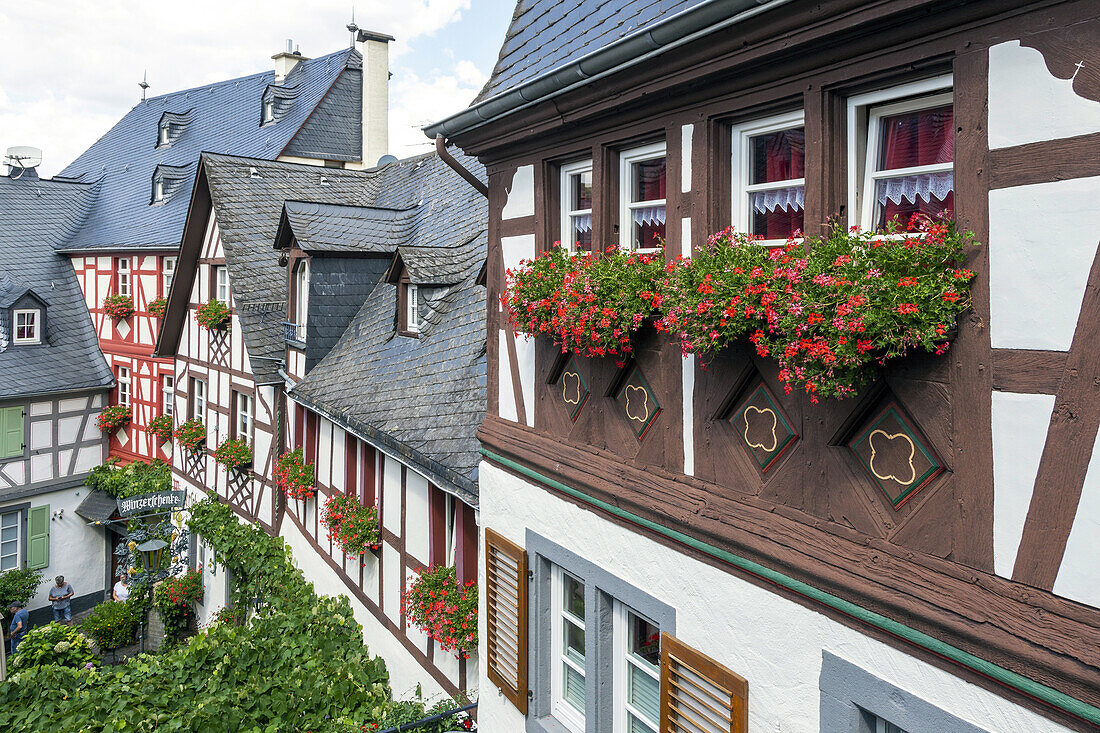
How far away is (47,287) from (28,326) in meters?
1.96

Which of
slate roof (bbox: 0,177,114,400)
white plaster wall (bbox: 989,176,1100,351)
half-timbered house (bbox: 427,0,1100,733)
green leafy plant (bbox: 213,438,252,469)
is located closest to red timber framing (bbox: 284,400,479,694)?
half-timbered house (bbox: 427,0,1100,733)

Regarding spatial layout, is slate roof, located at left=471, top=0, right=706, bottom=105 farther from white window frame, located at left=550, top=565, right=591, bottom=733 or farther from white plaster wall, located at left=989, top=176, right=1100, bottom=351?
white window frame, located at left=550, top=565, right=591, bottom=733

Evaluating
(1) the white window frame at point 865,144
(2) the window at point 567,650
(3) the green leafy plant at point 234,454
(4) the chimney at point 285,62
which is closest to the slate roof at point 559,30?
(1) the white window frame at point 865,144

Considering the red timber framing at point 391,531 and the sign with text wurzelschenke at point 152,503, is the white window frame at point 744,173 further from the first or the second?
the sign with text wurzelschenke at point 152,503

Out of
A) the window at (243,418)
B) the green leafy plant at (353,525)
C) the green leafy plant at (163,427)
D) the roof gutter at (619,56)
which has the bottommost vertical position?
the green leafy plant at (353,525)

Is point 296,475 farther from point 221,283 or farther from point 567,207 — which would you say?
point 567,207

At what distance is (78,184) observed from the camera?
27.6 m

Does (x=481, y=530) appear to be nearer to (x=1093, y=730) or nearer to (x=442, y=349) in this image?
(x=442, y=349)

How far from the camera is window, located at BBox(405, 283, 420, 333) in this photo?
35.1 ft

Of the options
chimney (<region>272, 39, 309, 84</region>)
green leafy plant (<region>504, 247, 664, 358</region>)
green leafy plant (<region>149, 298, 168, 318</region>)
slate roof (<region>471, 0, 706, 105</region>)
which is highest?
chimney (<region>272, 39, 309, 84</region>)

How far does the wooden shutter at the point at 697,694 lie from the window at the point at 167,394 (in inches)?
758

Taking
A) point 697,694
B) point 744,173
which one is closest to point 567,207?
point 744,173

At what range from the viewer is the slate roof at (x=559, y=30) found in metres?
4.52

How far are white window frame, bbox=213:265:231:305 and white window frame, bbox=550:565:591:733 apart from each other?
12.7 meters
